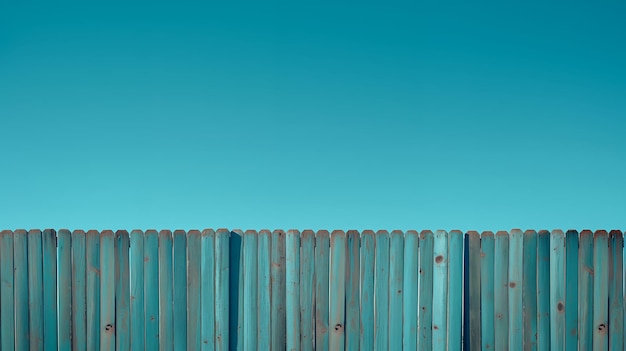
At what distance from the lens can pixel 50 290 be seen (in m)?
6.16

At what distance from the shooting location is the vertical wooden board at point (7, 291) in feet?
20.3

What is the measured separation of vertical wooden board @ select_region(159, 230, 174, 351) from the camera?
611cm

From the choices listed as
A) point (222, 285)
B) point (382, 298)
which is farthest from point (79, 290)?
point (382, 298)

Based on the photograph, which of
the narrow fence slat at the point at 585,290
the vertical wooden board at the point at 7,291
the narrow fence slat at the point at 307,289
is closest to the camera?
the narrow fence slat at the point at 307,289

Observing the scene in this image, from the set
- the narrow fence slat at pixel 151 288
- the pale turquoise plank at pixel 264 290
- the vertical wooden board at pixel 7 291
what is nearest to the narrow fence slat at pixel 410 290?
the pale turquoise plank at pixel 264 290

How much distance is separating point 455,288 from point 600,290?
159 centimetres

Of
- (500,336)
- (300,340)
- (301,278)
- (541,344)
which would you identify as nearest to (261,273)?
(301,278)

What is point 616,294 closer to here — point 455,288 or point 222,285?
point 455,288

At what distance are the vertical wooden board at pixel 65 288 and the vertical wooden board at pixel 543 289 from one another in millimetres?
4679

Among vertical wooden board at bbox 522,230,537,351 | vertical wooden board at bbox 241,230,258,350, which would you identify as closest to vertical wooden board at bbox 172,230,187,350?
vertical wooden board at bbox 241,230,258,350

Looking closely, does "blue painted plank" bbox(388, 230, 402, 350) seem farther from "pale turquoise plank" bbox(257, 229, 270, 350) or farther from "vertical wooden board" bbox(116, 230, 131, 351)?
"vertical wooden board" bbox(116, 230, 131, 351)

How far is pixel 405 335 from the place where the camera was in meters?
6.14

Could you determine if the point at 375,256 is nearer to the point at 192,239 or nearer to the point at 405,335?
the point at 405,335

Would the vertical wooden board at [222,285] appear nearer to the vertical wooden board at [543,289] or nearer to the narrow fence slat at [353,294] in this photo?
the narrow fence slat at [353,294]
